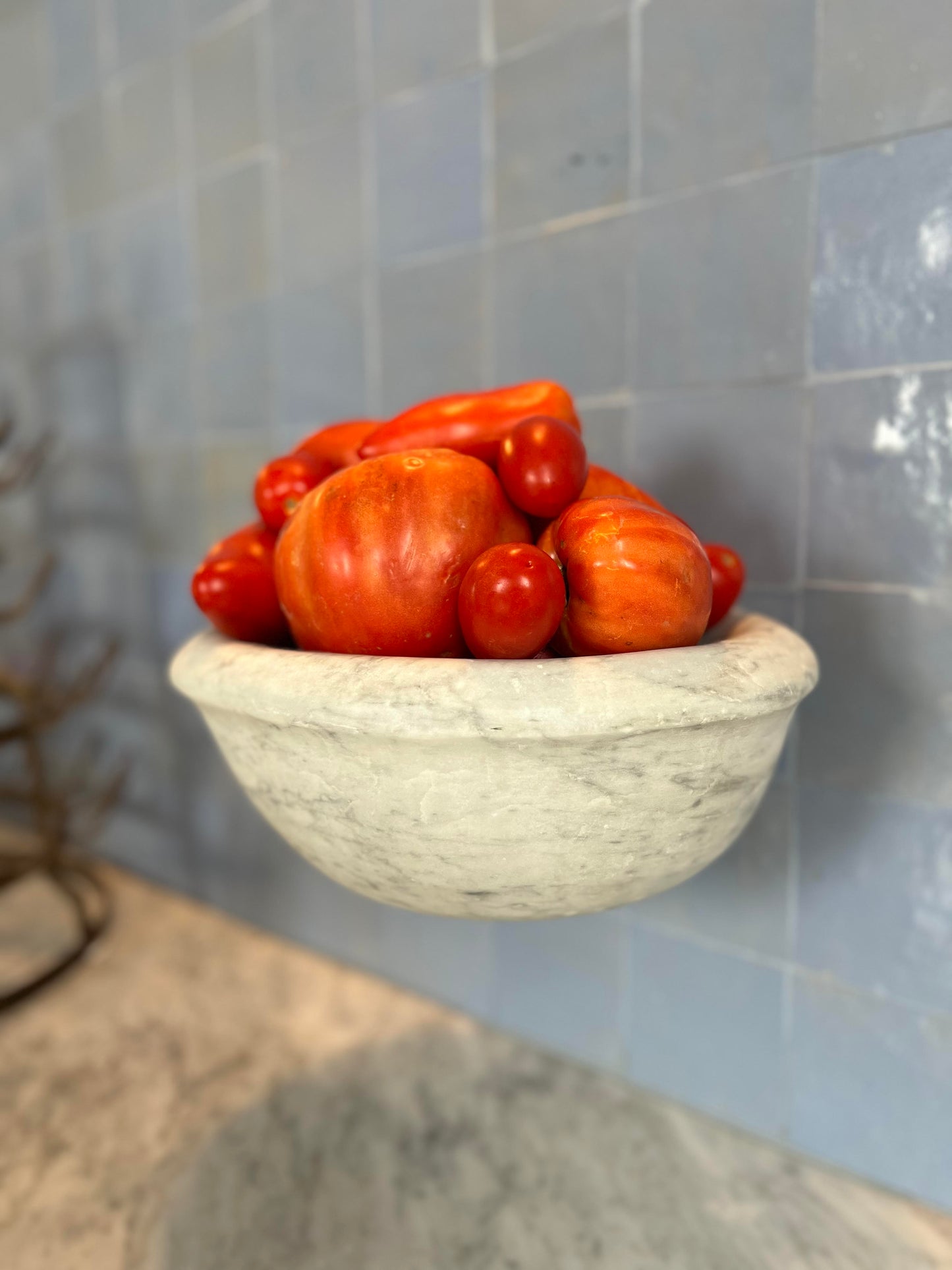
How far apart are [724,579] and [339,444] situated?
289mm

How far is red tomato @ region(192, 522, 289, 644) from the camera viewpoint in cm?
59

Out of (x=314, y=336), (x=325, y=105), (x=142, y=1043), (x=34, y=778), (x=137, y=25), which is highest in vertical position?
(x=137, y=25)

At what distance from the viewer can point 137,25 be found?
1186 millimetres

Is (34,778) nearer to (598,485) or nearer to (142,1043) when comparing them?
(142,1043)

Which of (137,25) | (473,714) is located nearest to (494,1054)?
(473,714)

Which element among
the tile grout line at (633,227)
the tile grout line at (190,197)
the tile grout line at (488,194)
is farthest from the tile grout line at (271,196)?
the tile grout line at (633,227)

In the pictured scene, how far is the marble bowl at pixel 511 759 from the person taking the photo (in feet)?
1.45

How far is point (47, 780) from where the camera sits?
1586mm

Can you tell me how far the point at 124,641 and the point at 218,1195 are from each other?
833mm

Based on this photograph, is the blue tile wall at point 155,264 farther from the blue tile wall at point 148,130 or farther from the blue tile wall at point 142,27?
the blue tile wall at point 142,27

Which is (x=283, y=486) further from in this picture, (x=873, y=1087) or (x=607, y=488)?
(x=873, y=1087)

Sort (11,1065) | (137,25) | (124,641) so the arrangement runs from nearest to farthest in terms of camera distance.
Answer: (11,1065), (137,25), (124,641)

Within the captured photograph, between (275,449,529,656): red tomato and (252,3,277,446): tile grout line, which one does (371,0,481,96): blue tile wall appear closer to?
(252,3,277,446): tile grout line

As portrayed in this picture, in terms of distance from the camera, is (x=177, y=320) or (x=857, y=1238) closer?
(x=857, y=1238)
